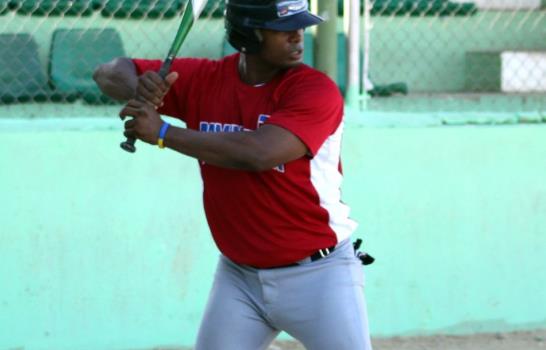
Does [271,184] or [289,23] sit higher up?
[289,23]

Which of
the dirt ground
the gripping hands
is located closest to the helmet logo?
the gripping hands

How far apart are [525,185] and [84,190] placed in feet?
7.73

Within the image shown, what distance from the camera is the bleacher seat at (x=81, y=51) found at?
5.83 metres

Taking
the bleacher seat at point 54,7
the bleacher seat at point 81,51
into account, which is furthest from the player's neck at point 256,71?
the bleacher seat at point 81,51

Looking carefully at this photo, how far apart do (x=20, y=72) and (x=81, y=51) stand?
1.49ft

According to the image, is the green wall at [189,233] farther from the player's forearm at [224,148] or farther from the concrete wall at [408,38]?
the player's forearm at [224,148]

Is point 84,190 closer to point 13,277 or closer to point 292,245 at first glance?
point 13,277

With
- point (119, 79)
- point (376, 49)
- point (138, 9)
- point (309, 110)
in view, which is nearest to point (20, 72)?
point (138, 9)

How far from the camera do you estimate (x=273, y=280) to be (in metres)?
3.40

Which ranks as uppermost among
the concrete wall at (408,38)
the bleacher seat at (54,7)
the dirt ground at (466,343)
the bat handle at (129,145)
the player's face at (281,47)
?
the player's face at (281,47)

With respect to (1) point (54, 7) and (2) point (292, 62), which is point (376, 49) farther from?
(2) point (292, 62)

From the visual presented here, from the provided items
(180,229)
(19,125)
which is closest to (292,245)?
(180,229)

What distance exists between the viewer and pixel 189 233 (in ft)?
17.2

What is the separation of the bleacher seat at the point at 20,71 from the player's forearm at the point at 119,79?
72.0 inches
